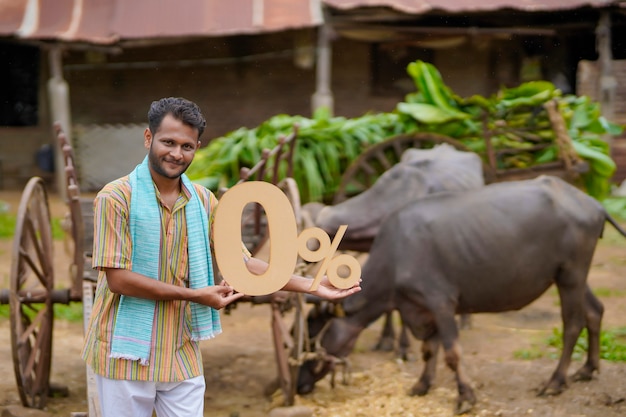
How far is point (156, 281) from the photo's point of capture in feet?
8.43

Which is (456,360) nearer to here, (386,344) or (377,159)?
(386,344)

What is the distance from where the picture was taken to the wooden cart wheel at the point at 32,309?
4715 millimetres

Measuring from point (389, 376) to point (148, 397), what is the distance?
3452mm

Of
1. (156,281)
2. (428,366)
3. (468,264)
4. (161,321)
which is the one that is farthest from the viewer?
(428,366)

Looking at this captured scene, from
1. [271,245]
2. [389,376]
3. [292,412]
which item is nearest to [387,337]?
[389,376]

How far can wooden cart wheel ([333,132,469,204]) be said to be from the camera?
7547 millimetres

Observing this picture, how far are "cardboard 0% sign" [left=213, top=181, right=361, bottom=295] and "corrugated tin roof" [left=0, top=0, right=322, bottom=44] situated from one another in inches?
362

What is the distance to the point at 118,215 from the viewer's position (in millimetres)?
2568

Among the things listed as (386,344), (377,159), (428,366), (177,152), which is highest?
(177,152)

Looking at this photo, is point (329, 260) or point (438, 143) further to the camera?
point (438, 143)

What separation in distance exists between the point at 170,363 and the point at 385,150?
17.4ft

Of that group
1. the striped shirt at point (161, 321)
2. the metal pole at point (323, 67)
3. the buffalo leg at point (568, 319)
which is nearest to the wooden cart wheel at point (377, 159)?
the buffalo leg at point (568, 319)

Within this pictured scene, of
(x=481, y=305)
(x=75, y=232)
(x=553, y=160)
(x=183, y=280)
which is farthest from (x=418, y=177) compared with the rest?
(x=183, y=280)

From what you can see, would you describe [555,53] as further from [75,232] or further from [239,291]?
[239,291]
